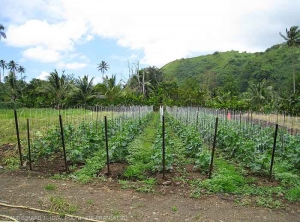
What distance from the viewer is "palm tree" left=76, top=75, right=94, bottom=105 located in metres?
33.3

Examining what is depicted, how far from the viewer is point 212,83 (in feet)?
200

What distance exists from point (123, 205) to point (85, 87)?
99.9ft

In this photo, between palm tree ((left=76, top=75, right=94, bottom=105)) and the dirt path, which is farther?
palm tree ((left=76, top=75, right=94, bottom=105))

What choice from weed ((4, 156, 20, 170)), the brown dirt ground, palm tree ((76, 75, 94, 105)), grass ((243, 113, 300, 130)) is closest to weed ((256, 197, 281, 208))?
the brown dirt ground

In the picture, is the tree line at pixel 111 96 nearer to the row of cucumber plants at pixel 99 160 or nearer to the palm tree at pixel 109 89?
the palm tree at pixel 109 89

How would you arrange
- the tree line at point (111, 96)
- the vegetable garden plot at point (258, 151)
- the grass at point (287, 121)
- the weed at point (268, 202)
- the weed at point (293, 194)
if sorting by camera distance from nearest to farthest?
the weed at point (268, 202)
the weed at point (293, 194)
the vegetable garden plot at point (258, 151)
the grass at point (287, 121)
the tree line at point (111, 96)

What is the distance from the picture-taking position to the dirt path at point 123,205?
4.00 meters

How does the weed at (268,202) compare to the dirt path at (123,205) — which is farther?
the weed at (268,202)

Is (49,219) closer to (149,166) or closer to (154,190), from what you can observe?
(154,190)

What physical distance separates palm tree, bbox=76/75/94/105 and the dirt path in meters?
28.6

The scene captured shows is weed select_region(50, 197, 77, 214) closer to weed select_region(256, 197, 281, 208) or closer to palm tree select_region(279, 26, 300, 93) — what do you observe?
weed select_region(256, 197, 281, 208)

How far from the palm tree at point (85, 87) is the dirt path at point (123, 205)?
93.8 feet

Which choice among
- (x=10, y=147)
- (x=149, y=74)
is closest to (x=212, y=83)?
(x=149, y=74)

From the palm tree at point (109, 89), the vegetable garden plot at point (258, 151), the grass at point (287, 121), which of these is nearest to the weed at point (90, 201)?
the vegetable garden plot at point (258, 151)
